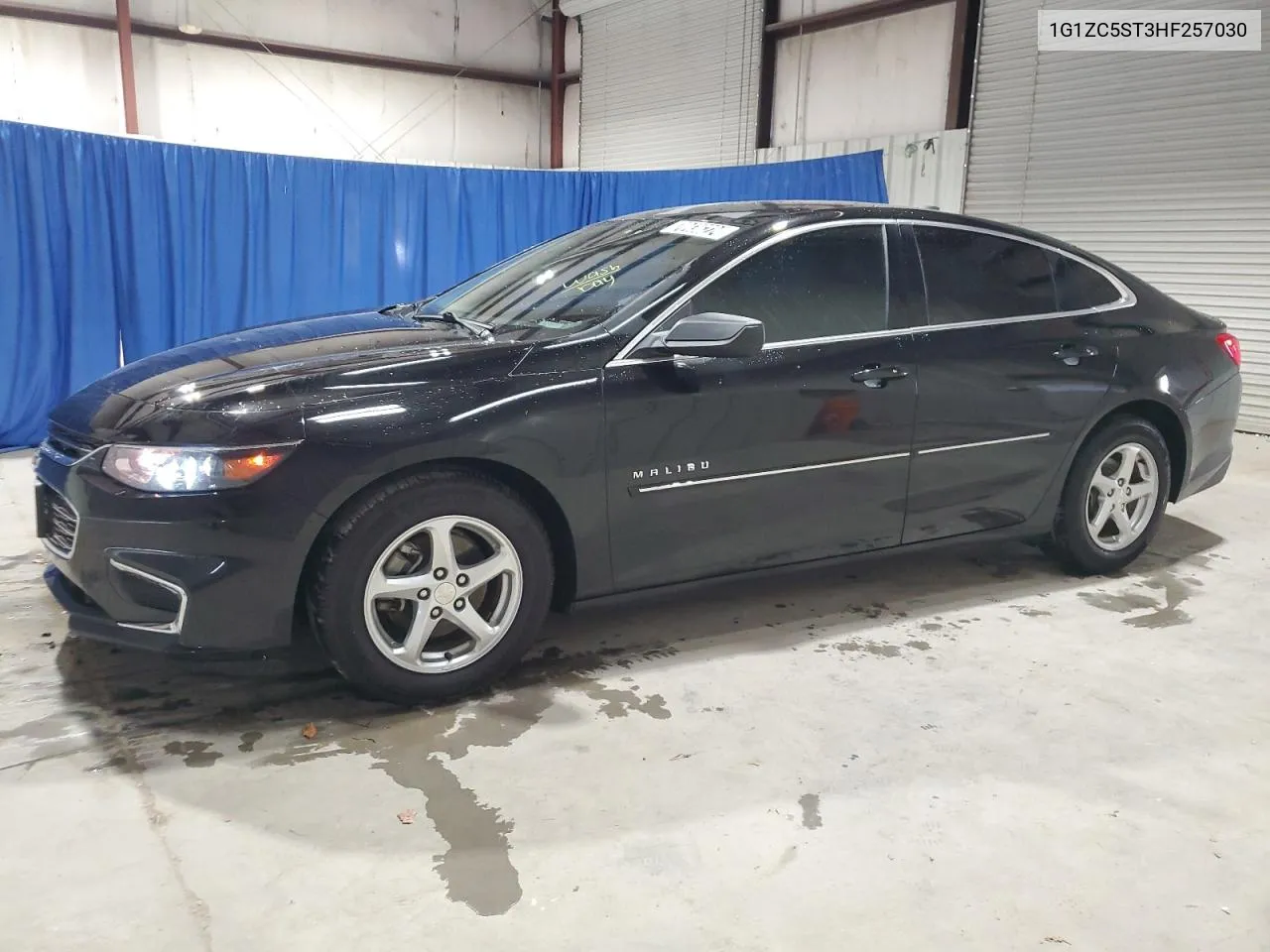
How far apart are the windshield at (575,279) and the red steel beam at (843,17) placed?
7221 mm

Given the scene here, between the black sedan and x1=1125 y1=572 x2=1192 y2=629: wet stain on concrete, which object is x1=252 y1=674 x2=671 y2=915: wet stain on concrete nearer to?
the black sedan

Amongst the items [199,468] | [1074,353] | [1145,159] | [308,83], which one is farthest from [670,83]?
[199,468]

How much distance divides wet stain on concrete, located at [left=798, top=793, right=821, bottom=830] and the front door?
2.73 feet

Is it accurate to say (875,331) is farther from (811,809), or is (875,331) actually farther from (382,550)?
(382,550)

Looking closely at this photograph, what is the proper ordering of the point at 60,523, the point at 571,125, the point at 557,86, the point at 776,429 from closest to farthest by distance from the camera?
the point at 60,523 → the point at 776,429 → the point at 557,86 → the point at 571,125

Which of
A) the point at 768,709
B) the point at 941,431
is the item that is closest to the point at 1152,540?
the point at 941,431

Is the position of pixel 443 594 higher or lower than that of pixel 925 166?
lower

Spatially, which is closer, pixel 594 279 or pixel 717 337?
pixel 717 337

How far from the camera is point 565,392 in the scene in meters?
2.64

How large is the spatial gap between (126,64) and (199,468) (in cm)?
1067

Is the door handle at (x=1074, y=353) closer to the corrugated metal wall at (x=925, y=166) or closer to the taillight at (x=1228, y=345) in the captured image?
the taillight at (x=1228, y=345)

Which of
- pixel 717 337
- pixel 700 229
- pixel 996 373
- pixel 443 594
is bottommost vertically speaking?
pixel 443 594

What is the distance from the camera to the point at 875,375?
3.11 metres

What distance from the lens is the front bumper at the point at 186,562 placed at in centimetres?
231
